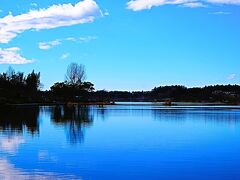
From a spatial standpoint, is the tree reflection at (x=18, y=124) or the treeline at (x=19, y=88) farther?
the treeline at (x=19, y=88)

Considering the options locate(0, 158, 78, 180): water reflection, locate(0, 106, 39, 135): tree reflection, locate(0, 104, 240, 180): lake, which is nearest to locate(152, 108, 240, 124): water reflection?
locate(0, 106, 39, 135): tree reflection

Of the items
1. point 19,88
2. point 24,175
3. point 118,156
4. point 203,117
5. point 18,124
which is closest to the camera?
point 24,175

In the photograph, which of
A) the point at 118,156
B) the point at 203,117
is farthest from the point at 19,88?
the point at 118,156

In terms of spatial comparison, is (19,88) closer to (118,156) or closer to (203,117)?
(203,117)

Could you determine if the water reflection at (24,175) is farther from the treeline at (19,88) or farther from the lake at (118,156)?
the treeline at (19,88)

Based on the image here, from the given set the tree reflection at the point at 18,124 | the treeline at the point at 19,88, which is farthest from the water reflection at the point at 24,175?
the treeline at the point at 19,88

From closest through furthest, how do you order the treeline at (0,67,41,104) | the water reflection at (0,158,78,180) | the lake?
1. the water reflection at (0,158,78,180)
2. the lake
3. the treeline at (0,67,41,104)

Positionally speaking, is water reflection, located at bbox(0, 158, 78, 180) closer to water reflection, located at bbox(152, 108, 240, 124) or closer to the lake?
the lake

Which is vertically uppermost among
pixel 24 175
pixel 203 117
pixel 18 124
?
pixel 18 124

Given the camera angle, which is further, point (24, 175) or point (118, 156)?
point (118, 156)

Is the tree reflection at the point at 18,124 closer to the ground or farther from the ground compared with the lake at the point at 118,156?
farther from the ground

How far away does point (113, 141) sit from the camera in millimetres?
25375

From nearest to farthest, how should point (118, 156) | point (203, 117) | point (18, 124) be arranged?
point (118, 156) < point (18, 124) < point (203, 117)

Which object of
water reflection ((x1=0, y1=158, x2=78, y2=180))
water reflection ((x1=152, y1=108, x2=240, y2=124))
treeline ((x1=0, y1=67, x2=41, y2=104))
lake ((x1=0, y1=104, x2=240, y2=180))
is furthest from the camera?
treeline ((x1=0, y1=67, x2=41, y2=104))
